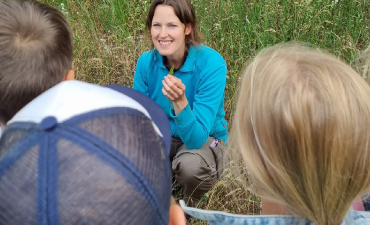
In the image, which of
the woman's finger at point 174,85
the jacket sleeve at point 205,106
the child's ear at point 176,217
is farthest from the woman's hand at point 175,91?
the child's ear at point 176,217

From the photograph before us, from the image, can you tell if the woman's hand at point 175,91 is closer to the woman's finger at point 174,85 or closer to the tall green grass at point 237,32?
the woman's finger at point 174,85

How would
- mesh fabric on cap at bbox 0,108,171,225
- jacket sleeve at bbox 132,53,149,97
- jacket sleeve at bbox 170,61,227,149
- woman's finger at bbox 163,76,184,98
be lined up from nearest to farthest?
mesh fabric on cap at bbox 0,108,171,225, woman's finger at bbox 163,76,184,98, jacket sleeve at bbox 170,61,227,149, jacket sleeve at bbox 132,53,149,97

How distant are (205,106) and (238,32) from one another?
1.06 meters

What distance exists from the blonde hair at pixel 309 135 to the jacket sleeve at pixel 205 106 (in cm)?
101

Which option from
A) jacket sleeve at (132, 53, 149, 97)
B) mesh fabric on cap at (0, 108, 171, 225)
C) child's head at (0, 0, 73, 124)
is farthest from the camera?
jacket sleeve at (132, 53, 149, 97)

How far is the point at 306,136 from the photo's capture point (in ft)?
3.07

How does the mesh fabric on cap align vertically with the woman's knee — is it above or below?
above

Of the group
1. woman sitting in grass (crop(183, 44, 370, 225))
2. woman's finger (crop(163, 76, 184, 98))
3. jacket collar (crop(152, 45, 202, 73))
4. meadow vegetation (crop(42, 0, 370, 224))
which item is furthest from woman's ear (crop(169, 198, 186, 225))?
meadow vegetation (crop(42, 0, 370, 224))

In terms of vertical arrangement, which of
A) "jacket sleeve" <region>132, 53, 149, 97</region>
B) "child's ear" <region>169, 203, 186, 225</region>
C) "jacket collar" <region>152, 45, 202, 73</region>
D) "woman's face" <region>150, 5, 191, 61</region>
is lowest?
"child's ear" <region>169, 203, 186, 225</region>

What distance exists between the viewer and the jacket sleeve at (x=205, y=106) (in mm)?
2076

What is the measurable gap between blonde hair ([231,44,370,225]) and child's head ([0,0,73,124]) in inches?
24.6

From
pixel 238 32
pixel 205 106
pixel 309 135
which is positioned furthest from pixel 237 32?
pixel 309 135

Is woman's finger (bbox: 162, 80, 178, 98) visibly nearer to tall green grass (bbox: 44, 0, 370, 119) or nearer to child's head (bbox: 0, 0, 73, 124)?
child's head (bbox: 0, 0, 73, 124)

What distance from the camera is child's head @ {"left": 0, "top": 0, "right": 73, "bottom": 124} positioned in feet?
3.88
